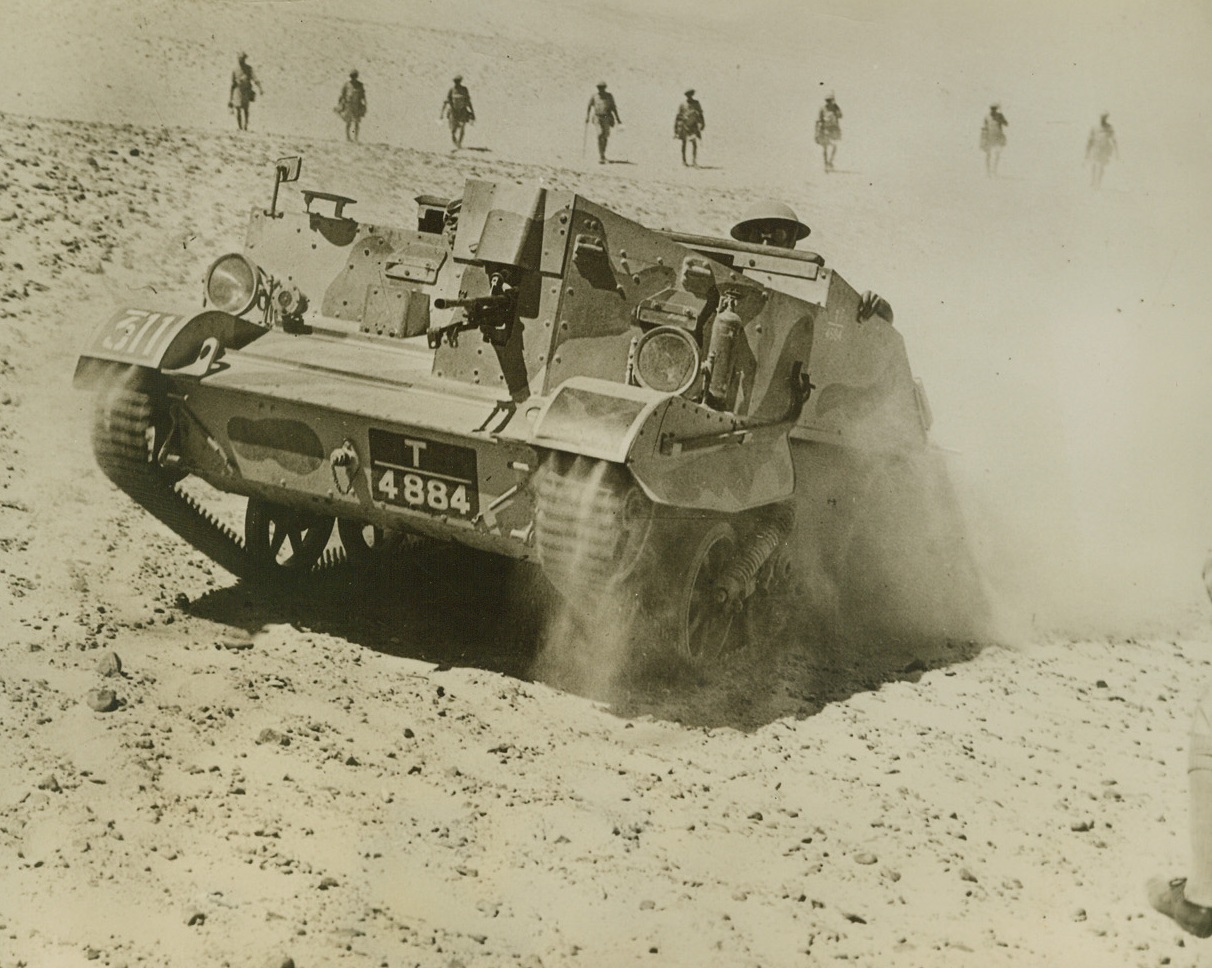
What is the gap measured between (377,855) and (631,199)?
59.7 ft

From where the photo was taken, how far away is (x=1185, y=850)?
501cm

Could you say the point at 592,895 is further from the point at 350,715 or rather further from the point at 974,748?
the point at 974,748

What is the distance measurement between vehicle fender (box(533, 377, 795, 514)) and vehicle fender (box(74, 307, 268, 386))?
2.04 meters

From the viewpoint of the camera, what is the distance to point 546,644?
6828 millimetres

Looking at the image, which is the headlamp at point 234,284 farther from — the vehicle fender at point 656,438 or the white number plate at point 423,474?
the vehicle fender at point 656,438

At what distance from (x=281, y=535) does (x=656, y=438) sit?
10.1ft

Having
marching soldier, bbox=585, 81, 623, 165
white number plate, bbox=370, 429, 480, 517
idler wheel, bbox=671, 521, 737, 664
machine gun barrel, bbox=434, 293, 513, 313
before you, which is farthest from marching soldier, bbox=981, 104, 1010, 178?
white number plate, bbox=370, 429, 480, 517

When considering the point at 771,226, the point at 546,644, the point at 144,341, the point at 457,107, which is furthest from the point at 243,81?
the point at 546,644

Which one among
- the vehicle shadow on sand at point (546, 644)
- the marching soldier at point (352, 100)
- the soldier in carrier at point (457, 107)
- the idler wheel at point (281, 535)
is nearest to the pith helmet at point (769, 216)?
the vehicle shadow on sand at point (546, 644)

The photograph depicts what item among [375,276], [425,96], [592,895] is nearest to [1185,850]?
[592,895]

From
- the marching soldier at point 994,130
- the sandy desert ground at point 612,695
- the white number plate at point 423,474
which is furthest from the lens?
the marching soldier at point 994,130

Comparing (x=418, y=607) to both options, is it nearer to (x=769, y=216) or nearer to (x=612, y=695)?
(x=612, y=695)

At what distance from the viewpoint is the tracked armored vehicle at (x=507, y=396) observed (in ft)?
18.0

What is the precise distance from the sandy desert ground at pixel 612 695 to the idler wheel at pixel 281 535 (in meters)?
0.26
